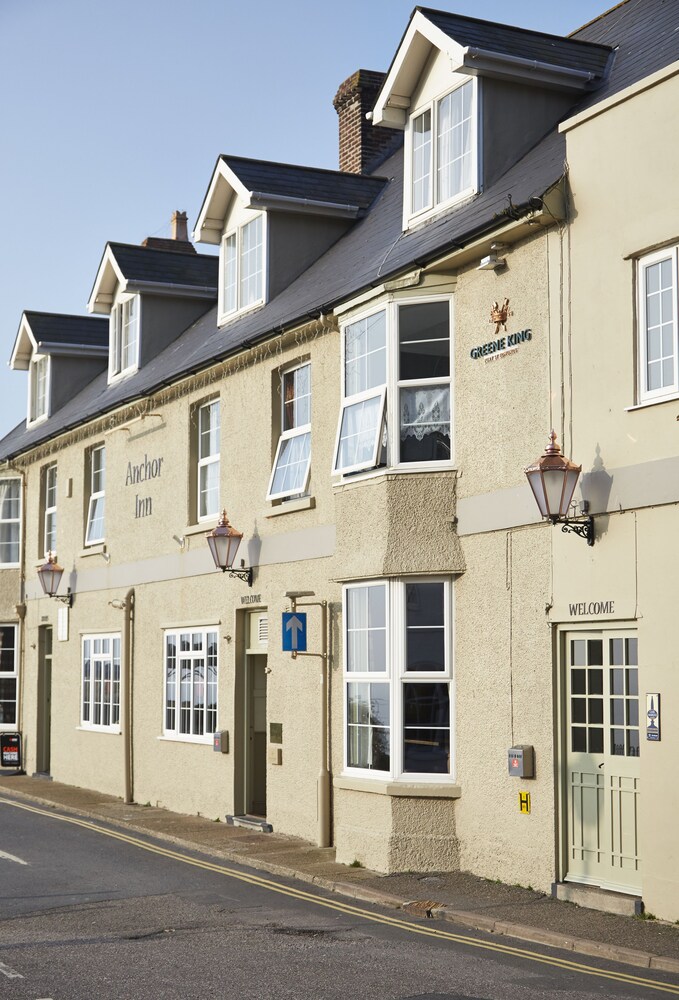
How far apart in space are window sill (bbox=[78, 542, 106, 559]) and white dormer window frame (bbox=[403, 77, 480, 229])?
33.0 ft

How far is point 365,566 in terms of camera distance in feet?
46.5

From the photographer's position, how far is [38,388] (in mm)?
29547

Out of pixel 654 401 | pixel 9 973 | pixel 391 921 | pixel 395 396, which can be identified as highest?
pixel 395 396

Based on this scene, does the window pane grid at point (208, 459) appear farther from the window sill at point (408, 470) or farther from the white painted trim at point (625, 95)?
the white painted trim at point (625, 95)

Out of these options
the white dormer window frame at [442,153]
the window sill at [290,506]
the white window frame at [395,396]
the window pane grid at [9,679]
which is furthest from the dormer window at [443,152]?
the window pane grid at [9,679]

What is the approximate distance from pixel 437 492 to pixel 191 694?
7.28 m

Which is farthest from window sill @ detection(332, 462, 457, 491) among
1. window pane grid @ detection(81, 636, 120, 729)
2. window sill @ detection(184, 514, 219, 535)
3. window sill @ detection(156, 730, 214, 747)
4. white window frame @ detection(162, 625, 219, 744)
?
window pane grid @ detection(81, 636, 120, 729)

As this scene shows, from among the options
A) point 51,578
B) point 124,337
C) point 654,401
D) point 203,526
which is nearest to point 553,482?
point 654,401

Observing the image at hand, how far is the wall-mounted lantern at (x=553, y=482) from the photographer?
37.7 ft

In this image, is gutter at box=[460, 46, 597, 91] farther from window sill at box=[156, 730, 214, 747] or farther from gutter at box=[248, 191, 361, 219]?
window sill at box=[156, 730, 214, 747]

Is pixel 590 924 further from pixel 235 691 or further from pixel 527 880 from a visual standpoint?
pixel 235 691

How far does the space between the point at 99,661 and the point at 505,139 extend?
12.9 m

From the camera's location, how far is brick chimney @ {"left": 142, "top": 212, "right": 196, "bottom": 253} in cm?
2953

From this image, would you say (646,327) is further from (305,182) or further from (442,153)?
(305,182)
